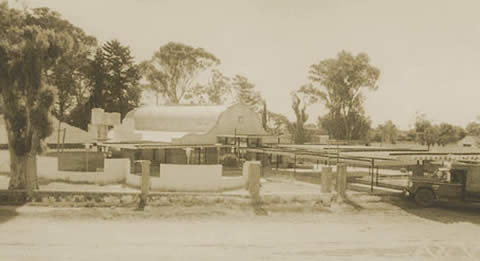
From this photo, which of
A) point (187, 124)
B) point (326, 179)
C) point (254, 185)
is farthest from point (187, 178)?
point (187, 124)

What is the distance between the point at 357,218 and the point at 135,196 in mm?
10743

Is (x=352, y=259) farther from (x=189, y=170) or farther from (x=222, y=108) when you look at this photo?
(x=222, y=108)

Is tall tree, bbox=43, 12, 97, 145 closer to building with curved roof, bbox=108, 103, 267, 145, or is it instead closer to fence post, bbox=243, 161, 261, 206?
building with curved roof, bbox=108, 103, 267, 145

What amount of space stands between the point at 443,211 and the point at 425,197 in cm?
103

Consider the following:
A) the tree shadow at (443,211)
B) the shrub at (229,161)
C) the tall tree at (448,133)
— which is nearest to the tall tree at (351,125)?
the tall tree at (448,133)

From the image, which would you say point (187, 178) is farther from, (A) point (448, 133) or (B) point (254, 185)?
(A) point (448, 133)

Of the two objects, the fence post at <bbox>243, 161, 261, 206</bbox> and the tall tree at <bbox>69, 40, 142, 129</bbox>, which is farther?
the tall tree at <bbox>69, 40, 142, 129</bbox>

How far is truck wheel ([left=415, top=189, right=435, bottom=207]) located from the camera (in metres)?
20.2

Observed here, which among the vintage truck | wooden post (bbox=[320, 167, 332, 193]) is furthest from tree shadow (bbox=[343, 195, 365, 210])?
the vintage truck

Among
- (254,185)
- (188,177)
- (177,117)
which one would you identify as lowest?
(254,185)

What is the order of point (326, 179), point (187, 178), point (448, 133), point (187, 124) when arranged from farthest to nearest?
point (448, 133) → point (187, 124) → point (187, 178) → point (326, 179)

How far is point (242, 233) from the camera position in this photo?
1560cm

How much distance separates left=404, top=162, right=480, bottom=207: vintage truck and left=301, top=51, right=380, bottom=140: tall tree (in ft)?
114

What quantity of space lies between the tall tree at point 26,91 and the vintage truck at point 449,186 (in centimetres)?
1950
